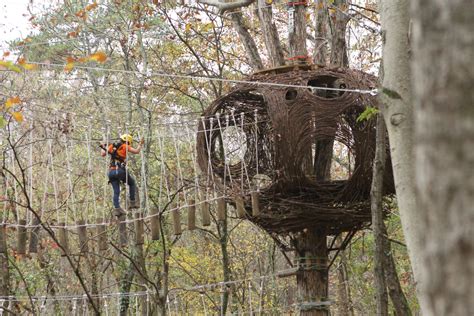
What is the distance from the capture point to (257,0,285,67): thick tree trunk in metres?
5.96

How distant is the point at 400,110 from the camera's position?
2.13 meters

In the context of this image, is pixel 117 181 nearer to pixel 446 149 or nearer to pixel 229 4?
pixel 229 4

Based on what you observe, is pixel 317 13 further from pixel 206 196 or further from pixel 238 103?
pixel 206 196

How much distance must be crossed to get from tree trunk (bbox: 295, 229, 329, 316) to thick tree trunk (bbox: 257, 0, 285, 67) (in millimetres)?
1492

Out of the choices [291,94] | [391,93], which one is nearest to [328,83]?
[291,94]

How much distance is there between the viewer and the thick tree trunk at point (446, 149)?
0.81 meters

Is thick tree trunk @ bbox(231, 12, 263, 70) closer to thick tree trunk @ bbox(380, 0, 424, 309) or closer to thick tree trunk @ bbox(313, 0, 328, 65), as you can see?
thick tree trunk @ bbox(313, 0, 328, 65)

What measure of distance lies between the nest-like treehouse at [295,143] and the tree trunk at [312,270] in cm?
47

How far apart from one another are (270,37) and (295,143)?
182 cm

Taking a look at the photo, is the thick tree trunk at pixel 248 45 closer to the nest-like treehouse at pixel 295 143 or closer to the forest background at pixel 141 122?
the nest-like treehouse at pixel 295 143

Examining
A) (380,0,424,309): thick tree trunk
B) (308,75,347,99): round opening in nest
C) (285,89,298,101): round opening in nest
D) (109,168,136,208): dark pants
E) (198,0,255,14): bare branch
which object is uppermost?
(198,0,255,14): bare branch

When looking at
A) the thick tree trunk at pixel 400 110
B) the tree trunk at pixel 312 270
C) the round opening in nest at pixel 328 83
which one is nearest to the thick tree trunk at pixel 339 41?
the round opening in nest at pixel 328 83

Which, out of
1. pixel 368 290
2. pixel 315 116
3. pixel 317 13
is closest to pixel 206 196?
pixel 315 116

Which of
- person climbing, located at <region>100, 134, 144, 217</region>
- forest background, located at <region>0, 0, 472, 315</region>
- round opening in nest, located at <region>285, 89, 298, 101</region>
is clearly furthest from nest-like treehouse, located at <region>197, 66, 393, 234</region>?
forest background, located at <region>0, 0, 472, 315</region>
